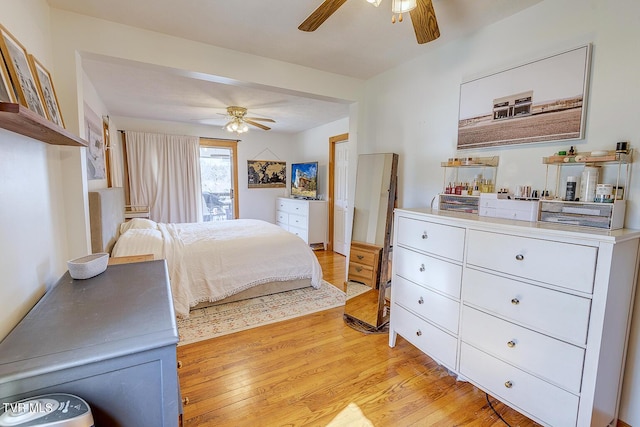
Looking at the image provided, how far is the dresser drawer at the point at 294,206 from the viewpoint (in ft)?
17.4

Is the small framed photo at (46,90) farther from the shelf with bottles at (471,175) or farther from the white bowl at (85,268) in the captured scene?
the shelf with bottles at (471,175)

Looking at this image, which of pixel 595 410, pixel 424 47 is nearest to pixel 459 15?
pixel 424 47

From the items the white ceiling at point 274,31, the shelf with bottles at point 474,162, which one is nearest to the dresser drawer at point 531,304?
the shelf with bottles at point 474,162

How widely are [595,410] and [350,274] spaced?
194 centimetres

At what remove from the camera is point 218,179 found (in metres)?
5.74

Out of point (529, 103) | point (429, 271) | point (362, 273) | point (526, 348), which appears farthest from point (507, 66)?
point (362, 273)

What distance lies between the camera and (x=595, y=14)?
1548 mm

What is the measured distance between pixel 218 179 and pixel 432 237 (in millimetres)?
4825

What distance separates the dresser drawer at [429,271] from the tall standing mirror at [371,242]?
1.17 feet

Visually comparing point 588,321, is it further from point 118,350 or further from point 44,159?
point 44,159

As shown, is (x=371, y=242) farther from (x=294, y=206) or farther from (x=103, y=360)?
(x=294, y=206)

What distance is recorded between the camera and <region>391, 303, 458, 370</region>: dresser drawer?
1.79m

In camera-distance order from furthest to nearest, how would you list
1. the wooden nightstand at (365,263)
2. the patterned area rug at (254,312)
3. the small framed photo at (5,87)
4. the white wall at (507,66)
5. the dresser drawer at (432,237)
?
the wooden nightstand at (365,263)
the patterned area rug at (254,312)
the dresser drawer at (432,237)
the white wall at (507,66)
the small framed photo at (5,87)

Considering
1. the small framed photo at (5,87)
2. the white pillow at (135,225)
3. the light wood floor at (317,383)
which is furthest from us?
the white pillow at (135,225)
